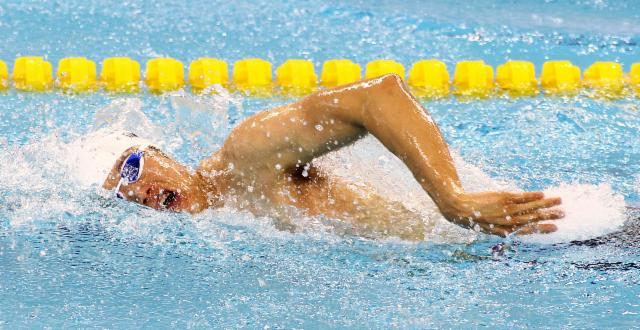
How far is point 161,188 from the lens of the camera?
113 inches

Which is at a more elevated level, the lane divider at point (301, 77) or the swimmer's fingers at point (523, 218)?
the lane divider at point (301, 77)

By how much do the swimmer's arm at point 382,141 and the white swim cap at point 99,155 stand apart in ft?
1.35

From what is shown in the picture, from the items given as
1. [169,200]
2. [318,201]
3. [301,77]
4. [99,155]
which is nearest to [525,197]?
[318,201]

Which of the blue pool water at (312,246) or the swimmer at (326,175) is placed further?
the blue pool water at (312,246)

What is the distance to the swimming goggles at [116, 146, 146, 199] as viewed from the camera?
2865mm

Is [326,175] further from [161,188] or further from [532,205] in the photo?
[532,205]

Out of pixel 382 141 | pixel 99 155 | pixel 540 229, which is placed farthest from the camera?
pixel 99 155

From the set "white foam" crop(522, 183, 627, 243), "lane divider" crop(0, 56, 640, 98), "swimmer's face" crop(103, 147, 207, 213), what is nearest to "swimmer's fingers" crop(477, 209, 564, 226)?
"white foam" crop(522, 183, 627, 243)

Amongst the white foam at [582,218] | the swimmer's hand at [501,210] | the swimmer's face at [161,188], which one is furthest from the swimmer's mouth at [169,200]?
the white foam at [582,218]

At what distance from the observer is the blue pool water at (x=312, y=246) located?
249 cm

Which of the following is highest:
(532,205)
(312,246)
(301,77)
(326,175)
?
(301,77)

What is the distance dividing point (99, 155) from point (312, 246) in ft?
2.48

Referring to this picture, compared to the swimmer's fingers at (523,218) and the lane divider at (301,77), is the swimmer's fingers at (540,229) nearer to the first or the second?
the swimmer's fingers at (523,218)

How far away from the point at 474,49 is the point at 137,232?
326 cm
